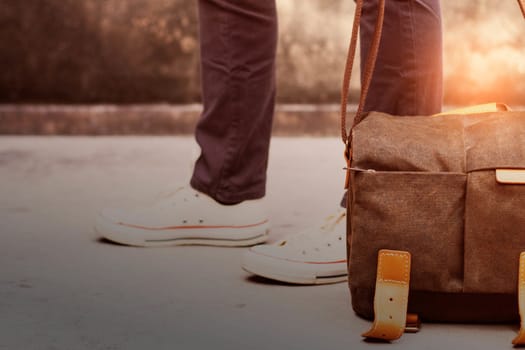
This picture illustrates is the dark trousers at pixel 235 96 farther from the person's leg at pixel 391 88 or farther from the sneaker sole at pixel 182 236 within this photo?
the person's leg at pixel 391 88

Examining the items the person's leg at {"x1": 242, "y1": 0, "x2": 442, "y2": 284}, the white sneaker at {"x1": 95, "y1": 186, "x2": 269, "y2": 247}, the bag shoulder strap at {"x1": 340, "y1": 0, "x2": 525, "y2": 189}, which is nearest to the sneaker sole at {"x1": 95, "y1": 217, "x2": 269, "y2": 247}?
the white sneaker at {"x1": 95, "y1": 186, "x2": 269, "y2": 247}

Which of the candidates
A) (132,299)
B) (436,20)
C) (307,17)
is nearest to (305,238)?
(132,299)

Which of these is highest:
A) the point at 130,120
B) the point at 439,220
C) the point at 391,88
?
the point at 391,88

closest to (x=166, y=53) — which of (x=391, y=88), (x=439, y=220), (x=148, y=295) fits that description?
(x=391, y=88)

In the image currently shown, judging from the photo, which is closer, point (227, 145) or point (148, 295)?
point (148, 295)

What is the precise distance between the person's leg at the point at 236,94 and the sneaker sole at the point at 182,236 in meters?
0.07

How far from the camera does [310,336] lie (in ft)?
3.77

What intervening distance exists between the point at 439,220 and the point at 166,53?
3.34 m

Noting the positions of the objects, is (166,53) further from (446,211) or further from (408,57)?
(446,211)

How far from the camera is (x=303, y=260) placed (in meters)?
1.43

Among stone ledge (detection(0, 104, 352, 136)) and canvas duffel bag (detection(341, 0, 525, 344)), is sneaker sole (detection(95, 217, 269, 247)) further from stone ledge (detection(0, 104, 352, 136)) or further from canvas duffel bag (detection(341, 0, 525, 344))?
stone ledge (detection(0, 104, 352, 136))

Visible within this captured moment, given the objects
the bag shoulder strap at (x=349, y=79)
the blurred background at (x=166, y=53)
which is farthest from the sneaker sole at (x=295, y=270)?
the blurred background at (x=166, y=53)

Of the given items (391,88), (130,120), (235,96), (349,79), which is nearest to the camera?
(349,79)

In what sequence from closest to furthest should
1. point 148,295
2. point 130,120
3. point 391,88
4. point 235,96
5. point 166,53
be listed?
point 148,295 → point 391,88 → point 235,96 → point 130,120 → point 166,53
